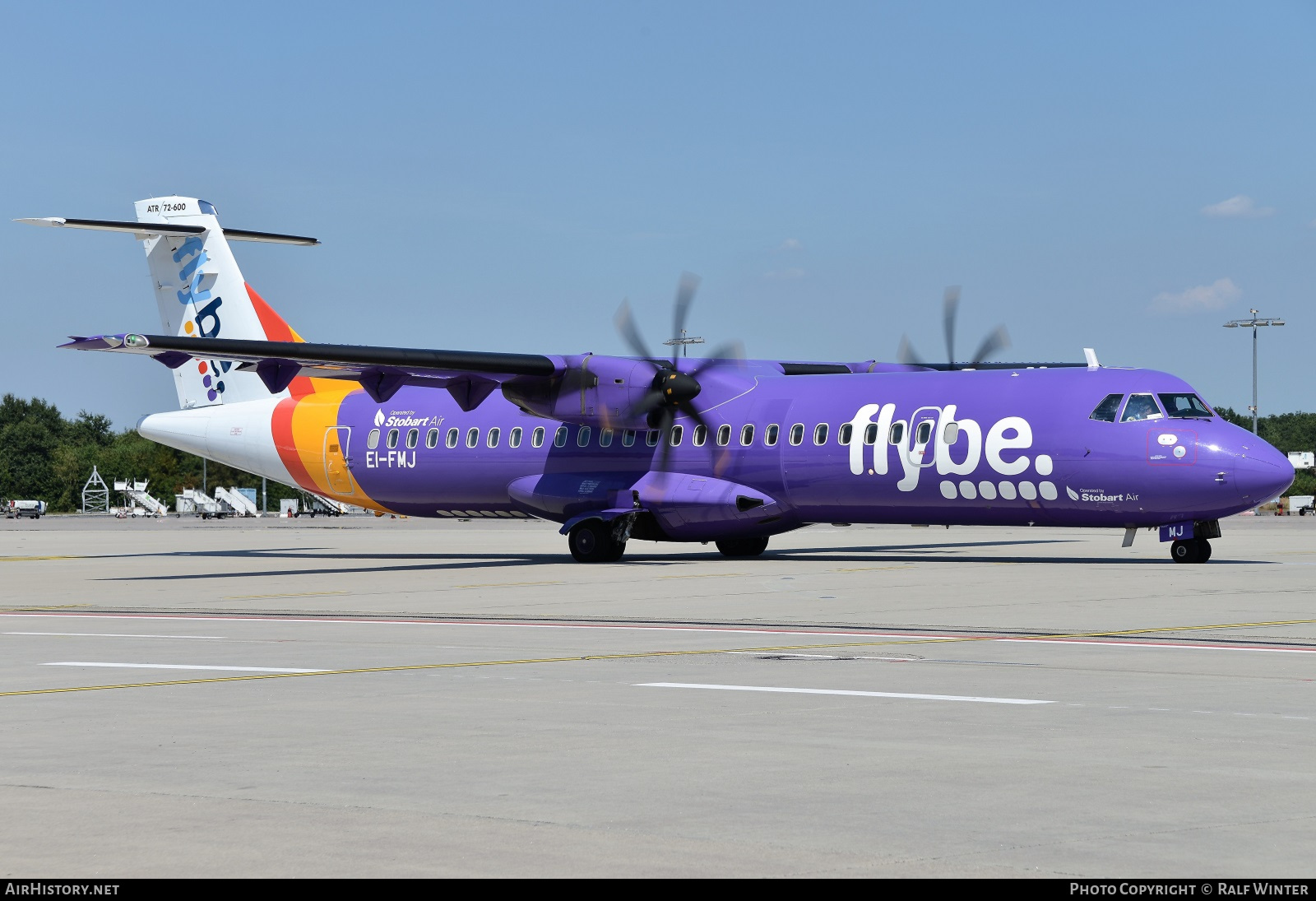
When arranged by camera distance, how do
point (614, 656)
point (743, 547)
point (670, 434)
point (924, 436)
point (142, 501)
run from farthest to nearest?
point (142, 501)
point (743, 547)
point (670, 434)
point (924, 436)
point (614, 656)

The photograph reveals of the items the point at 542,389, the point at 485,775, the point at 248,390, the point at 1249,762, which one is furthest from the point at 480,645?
the point at 248,390

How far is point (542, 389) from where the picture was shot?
101ft

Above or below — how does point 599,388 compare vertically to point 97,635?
above

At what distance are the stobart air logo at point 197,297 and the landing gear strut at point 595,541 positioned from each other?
36.1 feet

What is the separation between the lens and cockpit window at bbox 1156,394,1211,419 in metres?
26.3

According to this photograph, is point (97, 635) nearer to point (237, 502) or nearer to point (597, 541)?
point (597, 541)

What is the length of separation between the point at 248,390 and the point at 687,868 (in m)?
33.0

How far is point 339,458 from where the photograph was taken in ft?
116

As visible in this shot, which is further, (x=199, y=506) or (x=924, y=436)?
(x=199, y=506)

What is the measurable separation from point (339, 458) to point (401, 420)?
76.1 inches

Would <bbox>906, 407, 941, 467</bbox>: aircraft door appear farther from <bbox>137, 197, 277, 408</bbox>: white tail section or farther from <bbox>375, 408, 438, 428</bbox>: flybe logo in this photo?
<bbox>137, 197, 277, 408</bbox>: white tail section

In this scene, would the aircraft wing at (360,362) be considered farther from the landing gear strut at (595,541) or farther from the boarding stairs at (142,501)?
the boarding stairs at (142,501)

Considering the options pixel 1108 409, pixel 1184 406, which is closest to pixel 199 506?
pixel 1108 409

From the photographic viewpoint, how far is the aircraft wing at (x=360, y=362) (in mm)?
26875
